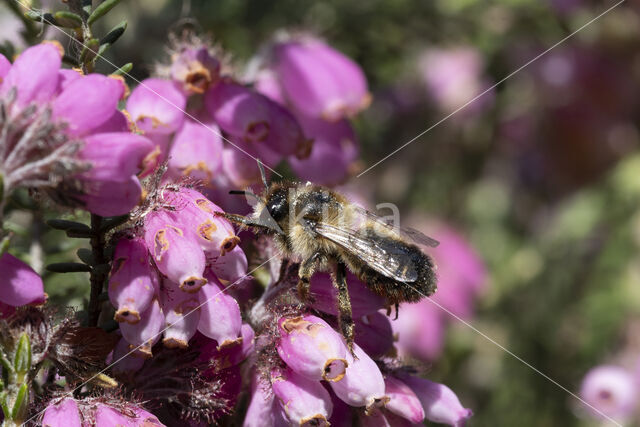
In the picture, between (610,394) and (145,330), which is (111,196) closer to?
(145,330)

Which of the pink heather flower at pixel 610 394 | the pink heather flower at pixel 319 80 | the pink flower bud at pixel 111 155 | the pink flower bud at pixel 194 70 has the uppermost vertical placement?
the pink heather flower at pixel 610 394

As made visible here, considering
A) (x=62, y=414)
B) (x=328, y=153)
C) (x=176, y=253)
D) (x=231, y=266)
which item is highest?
(x=328, y=153)

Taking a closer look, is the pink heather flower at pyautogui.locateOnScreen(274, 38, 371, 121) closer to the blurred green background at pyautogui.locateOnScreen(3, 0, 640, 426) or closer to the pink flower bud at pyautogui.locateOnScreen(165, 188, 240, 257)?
the blurred green background at pyautogui.locateOnScreen(3, 0, 640, 426)

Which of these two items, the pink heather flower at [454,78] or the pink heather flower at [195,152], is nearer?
the pink heather flower at [195,152]

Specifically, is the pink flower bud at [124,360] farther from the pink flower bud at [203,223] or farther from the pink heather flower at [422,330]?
the pink heather flower at [422,330]

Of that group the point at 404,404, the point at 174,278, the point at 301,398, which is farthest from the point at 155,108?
the point at 404,404

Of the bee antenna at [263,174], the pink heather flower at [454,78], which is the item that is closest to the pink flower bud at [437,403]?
the bee antenna at [263,174]

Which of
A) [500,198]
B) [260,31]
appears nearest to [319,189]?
[260,31]
